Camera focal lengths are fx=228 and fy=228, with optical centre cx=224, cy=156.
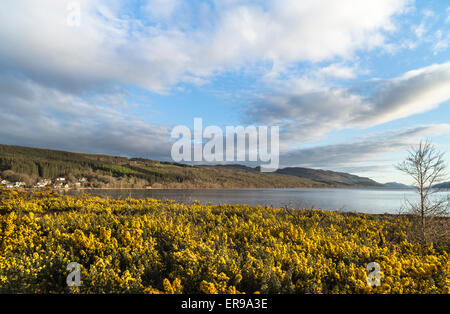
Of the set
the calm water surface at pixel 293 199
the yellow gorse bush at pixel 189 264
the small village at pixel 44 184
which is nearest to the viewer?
the yellow gorse bush at pixel 189 264

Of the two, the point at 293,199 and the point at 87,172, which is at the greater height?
the point at 87,172

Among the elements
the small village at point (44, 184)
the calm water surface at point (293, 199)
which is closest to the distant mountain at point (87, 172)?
the small village at point (44, 184)

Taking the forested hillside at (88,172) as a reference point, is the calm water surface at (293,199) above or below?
below

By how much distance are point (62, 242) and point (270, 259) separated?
500cm

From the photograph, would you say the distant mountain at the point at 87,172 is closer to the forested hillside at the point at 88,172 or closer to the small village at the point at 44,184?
the forested hillside at the point at 88,172

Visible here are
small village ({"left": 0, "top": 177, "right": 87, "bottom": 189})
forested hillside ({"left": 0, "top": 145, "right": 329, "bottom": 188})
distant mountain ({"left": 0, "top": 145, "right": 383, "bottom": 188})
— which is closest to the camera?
small village ({"left": 0, "top": 177, "right": 87, "bottom": 189})

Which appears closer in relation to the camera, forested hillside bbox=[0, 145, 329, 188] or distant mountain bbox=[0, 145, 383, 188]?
distant mountain bbox=[0, 145, 383, 188]

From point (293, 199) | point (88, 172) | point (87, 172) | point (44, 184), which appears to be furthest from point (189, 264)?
point (88, 172)

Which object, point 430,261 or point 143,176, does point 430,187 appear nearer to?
point 430,261

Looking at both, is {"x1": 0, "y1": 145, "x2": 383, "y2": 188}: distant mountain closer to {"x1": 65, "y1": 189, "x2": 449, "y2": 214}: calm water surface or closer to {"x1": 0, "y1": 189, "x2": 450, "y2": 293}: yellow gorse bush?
{"x1": 65, "y1": 189, "x2": 449, "y2": 214}: calm water surface

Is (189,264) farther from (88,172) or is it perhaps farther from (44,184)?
(88,172)

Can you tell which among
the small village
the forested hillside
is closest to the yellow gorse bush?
the small village
